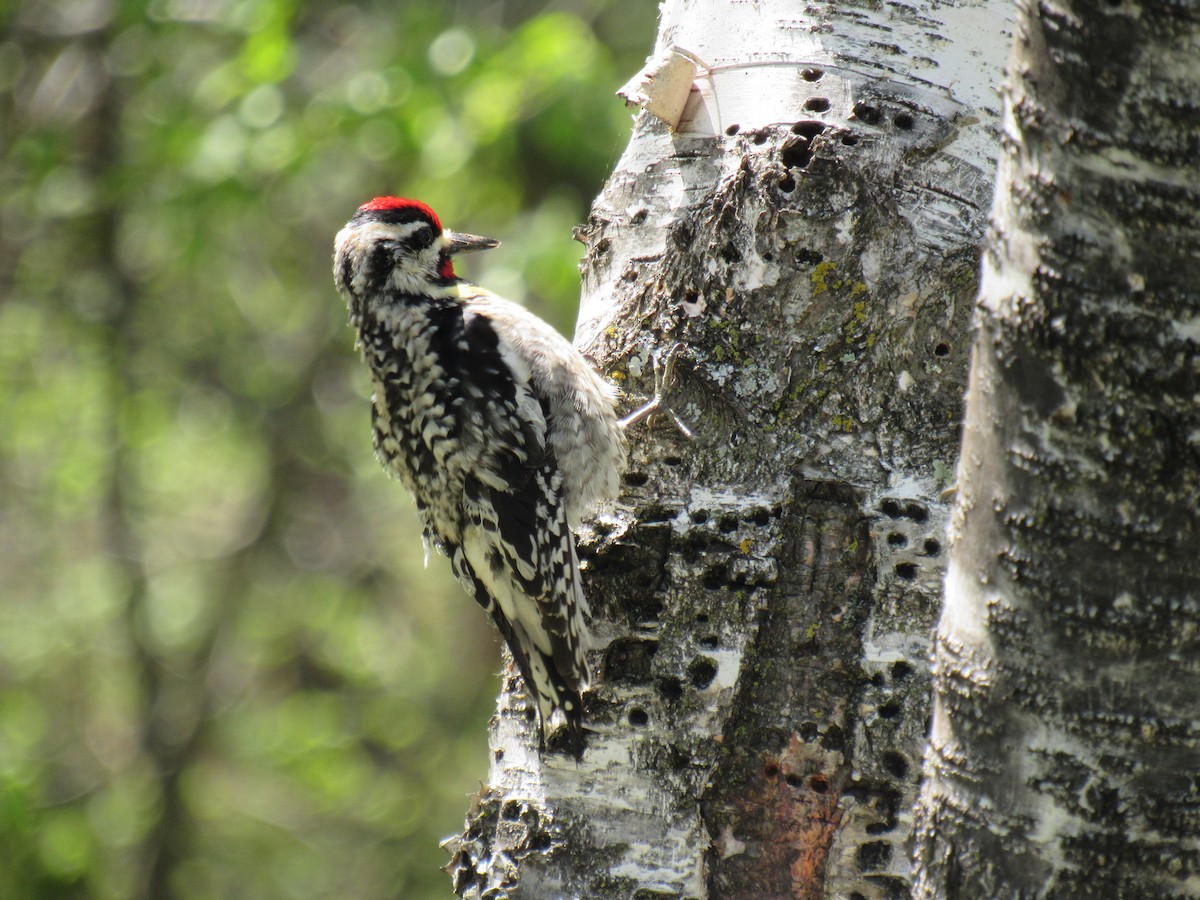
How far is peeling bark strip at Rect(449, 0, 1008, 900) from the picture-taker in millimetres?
2180

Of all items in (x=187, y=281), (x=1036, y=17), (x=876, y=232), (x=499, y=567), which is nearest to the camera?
(x=1036, y=17)

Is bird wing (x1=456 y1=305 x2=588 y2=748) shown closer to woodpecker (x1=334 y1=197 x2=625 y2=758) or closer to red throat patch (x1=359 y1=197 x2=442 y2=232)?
woodpecker (x1=334 y1=197 x2=625 y2=758)

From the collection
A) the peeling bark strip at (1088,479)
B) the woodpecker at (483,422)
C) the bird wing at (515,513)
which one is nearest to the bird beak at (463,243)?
the woodpecker at (483,422)

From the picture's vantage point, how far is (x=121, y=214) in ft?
21.9

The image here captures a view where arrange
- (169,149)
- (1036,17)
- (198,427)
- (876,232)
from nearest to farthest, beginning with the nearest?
(1036,17) → (876,232) → (169,149) → (198,427)

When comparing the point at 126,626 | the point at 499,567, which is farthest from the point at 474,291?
the point at 126,626

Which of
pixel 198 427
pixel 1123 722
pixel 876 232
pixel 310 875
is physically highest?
pixel 198 427

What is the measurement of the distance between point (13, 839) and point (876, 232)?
620 centimetres

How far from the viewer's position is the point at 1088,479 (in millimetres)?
1138

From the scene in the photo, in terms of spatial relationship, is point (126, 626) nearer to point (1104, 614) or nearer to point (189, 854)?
point (189, 854)

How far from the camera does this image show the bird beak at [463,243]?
326 centimetres

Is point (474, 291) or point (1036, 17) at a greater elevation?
point (474, 291)

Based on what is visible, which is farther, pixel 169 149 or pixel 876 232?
pixel 169 149

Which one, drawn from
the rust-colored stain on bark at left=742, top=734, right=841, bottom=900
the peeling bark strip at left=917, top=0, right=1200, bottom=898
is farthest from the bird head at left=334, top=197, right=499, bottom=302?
the peeling bark strip at left=917, top=0, right=1200, bottom=898
